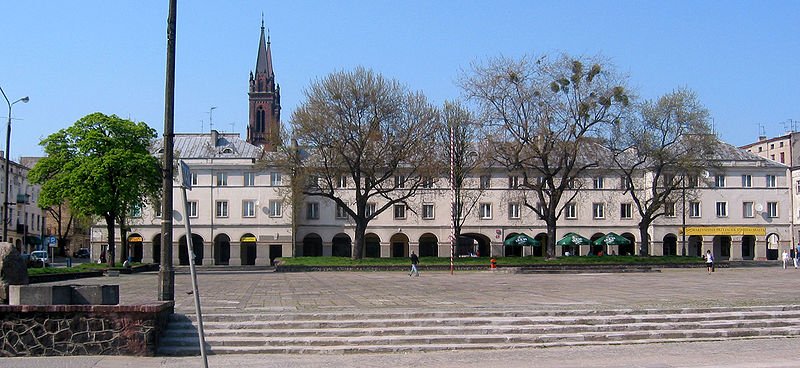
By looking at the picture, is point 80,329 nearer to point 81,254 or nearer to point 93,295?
point 93,295

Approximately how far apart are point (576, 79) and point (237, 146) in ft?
123

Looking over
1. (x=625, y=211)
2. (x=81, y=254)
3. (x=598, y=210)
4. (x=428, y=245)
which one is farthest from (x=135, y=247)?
(x=625, y=211)

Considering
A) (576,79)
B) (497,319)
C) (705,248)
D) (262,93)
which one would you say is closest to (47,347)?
(497,319)

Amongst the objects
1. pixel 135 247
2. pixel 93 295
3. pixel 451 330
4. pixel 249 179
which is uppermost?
pixel 249 179

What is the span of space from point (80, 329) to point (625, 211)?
69427mm

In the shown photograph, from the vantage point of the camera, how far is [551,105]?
55406 millimetres

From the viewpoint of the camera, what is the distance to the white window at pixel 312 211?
3066 inches

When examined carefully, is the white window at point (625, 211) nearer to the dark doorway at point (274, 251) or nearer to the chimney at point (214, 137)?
the dark doorway at point (274, 251)

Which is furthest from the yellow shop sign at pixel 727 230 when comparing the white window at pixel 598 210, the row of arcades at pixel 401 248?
the white window at pixel 598 210

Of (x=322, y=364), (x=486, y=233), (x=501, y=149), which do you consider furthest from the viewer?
(x=486, y=233)

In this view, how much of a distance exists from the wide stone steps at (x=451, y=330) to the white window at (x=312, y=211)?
60.7 meters

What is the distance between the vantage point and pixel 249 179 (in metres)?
77.4

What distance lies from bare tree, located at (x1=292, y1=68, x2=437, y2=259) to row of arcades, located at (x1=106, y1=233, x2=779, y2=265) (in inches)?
893

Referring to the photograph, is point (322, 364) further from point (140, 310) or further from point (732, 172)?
point (732, 172)
